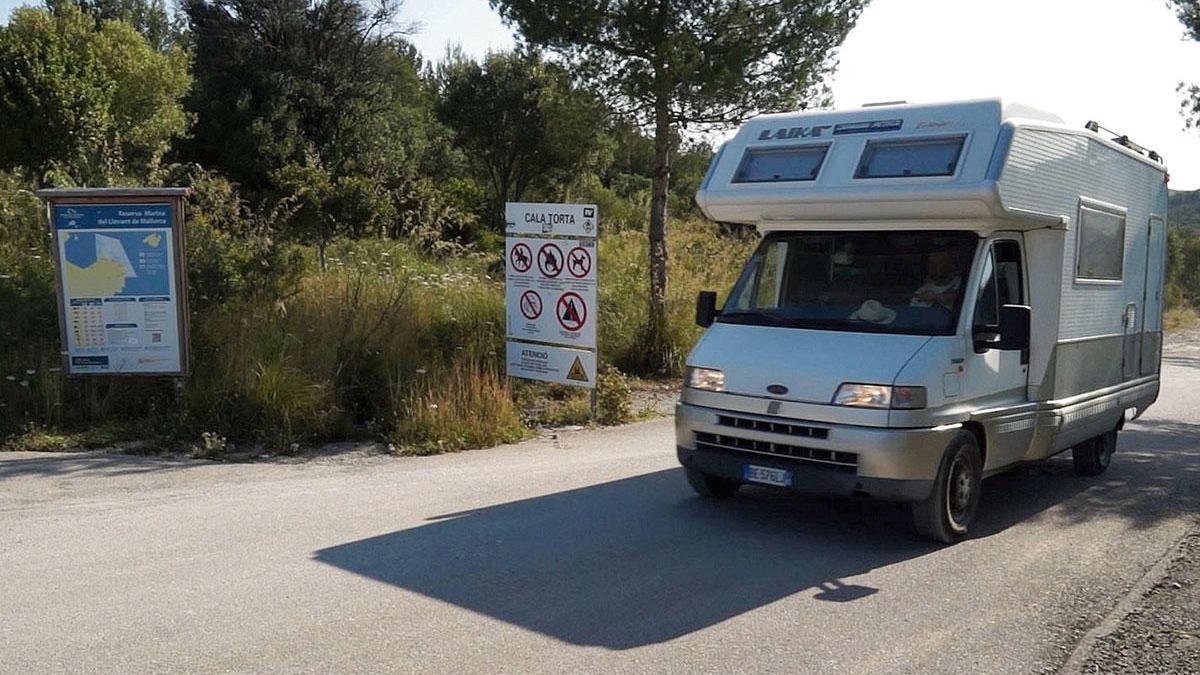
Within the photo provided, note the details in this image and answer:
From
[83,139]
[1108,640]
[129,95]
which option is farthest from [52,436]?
[129,95]

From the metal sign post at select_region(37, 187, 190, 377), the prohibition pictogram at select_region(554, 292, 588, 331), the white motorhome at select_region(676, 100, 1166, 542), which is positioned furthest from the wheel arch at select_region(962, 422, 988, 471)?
the metal sign post at select_region(37, 187, 190, 377)

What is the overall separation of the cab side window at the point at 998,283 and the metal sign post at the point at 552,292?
477 centimetres

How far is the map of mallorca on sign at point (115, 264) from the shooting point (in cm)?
1044

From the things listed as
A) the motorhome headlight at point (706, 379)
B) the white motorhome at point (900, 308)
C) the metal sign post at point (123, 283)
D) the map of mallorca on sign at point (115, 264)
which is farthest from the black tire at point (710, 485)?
the map of mallorca on sign at point (115, 264)

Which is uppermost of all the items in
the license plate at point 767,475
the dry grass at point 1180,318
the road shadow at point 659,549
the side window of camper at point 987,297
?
the side window of camper at point 987,297

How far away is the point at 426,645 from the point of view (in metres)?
5.21

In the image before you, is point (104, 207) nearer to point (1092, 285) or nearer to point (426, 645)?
point (426, 645)

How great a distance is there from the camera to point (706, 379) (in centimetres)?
747

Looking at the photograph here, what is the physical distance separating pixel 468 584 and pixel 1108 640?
338 centimetres

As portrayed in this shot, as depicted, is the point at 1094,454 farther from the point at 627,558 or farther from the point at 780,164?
the point at 627,558

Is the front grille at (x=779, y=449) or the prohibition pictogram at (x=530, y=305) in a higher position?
the prohibition pictogram at (x=530, y=305)

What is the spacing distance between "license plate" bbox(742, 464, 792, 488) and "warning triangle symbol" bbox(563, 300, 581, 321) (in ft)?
15.5

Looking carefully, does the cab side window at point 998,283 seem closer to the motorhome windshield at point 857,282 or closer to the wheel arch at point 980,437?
the motorhome windshield at point 857,282

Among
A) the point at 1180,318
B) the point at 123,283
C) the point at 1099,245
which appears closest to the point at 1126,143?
the point at 1099,245
